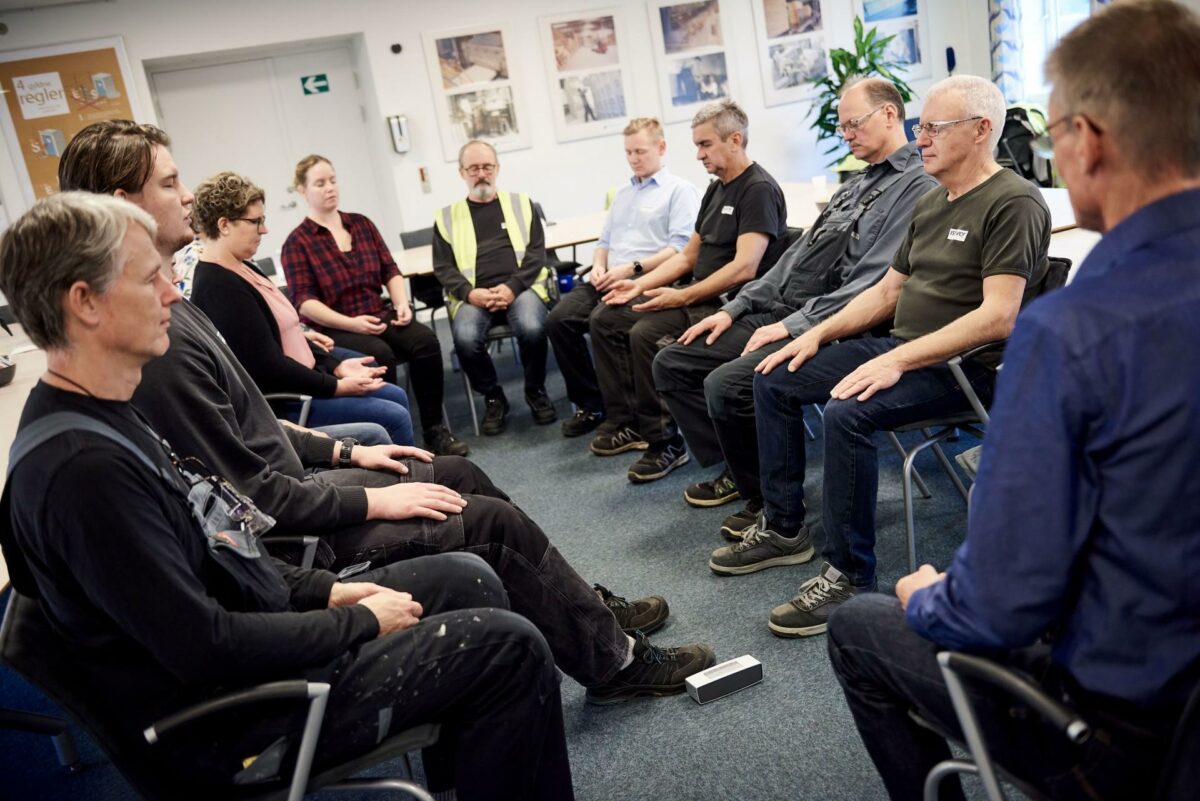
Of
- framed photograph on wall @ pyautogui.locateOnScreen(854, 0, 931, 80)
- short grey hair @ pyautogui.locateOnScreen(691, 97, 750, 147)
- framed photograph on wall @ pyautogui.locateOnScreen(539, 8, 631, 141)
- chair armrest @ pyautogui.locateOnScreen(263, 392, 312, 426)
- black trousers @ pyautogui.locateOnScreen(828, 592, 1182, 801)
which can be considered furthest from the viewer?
framed photograph on wall @ pyautogui.locateOnScreen(854, 0, 931, 80)

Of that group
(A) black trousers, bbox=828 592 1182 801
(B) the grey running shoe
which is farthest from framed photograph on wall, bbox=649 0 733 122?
(A) black trousers, bbox=828 592 1182 801

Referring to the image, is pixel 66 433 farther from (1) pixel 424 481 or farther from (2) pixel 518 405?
(2) pixel 518 405

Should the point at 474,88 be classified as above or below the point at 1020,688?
above

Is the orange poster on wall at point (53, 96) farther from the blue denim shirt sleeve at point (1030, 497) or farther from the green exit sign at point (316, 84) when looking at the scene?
the blue denim shirt sleeve at point (1030, 497)

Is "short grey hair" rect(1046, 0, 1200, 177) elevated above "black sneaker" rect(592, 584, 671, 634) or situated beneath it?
elevated above

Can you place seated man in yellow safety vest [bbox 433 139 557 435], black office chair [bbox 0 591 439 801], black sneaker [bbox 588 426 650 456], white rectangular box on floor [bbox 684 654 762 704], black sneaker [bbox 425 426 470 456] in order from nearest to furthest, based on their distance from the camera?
black office chair [bbox 0 591 439 801] → white rectangular box on floor [bbox 684 654 762 704] → black sneaker [bbox 588 426 650 456] → black sneaker [bbox 425 426 470 456] → seated man in yellow safety vest [bbox 433 139 557 435]

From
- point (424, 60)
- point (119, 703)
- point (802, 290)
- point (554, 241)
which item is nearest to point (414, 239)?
point (554, 241)

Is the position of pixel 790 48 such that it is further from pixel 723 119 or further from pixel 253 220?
pixel 253 220

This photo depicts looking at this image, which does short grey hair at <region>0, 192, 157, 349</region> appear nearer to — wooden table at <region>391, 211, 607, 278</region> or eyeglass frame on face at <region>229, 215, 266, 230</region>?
eyeglass frame on face at <region>229, 215, 266, 230</region>

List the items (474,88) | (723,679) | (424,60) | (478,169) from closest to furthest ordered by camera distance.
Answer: (723,679) < (478,169) < (424,60) < (474,88)

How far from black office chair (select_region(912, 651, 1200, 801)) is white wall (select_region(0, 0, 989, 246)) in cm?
714

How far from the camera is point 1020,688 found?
1.12m

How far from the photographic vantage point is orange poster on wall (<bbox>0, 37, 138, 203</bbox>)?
23.3 ft

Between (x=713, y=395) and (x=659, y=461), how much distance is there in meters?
0.78
